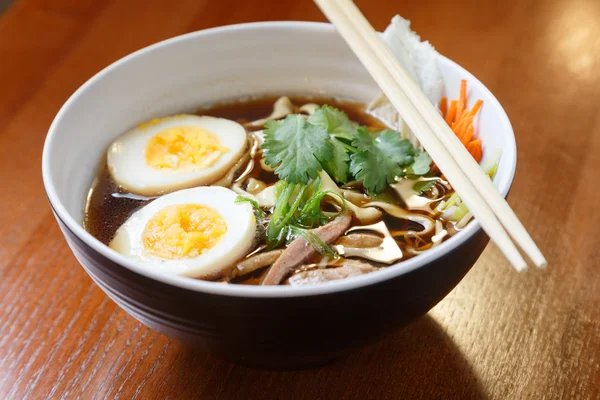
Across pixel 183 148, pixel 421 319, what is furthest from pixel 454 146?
pixel 183 148

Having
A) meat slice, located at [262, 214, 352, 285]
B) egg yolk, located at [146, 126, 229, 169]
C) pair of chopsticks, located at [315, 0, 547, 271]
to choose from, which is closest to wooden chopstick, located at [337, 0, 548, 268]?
pair of chopsticks, located at [315, 0, 547, 271]

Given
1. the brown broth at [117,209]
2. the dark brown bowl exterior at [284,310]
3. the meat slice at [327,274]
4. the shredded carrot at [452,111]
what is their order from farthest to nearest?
the shredded carrot at [452,111], the brown broth at [117,209], the meat slice at [327,274], the dark brown bowl exterior at [284,310]

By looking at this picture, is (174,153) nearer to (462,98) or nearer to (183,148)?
(183,148)

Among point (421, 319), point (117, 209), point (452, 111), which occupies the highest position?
point (452, 111)

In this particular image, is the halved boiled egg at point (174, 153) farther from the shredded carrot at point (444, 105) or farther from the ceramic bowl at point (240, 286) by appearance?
the shredded carrot at point (444, 105)

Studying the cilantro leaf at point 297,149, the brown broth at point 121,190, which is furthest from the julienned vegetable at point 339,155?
the brown broth at point 121,190

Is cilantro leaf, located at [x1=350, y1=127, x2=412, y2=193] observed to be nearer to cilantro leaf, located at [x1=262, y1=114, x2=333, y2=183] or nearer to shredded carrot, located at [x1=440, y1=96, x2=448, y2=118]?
cilantro leaf, located at [x1=262, y1=114, x2=333, y2=183]

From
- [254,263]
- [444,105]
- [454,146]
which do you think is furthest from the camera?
[444,105]
